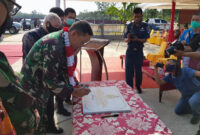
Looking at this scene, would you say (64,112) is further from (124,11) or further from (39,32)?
(124,11)

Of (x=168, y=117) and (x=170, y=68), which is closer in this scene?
(x=170, y=68)

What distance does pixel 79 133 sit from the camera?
1250 millimetres

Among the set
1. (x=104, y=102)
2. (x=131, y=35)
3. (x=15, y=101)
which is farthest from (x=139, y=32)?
(x=15, y=101)

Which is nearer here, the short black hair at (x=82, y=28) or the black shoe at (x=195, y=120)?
the short black hair at (x=82, y=28)

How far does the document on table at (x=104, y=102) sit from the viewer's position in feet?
5.03

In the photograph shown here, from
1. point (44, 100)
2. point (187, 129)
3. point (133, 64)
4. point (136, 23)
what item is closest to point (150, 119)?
point (44, 100)

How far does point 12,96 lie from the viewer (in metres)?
0.82

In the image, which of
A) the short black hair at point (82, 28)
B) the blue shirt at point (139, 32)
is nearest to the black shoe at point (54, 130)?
the short black hair at point (82, 28)

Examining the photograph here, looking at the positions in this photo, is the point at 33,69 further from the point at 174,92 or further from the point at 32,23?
the point at 32,23

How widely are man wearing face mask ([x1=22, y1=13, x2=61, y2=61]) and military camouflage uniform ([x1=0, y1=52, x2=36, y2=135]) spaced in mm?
1459

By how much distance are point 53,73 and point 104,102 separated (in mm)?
566

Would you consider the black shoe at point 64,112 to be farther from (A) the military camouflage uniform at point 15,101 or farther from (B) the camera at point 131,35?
(A) the military camouflage uniform at point 15,101

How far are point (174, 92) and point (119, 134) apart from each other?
9.80ft

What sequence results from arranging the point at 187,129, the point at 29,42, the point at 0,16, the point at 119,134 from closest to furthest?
the point at 0,16, the point at 119,134, the point at 29,42, the point at 187,129
